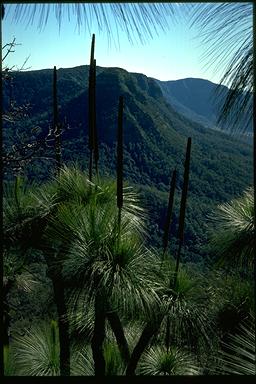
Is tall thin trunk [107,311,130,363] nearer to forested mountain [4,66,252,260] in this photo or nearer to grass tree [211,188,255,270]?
grass tree [211,188,255,270]

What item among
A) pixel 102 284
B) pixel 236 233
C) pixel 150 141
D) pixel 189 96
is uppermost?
pixel 189 96

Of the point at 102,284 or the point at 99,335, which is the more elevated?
the point at 102,284

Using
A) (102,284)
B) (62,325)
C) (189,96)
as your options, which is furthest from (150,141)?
(189,96)

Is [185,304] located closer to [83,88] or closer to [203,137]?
[83,88]

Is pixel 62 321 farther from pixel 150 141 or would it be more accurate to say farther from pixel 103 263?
pixel 150 141

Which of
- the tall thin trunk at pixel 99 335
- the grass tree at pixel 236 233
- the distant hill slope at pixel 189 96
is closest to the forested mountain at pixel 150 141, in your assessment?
→ the grass tree at pixel 236 233

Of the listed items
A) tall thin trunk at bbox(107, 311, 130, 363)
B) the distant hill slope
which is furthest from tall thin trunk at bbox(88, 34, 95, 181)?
the distant hill slope
